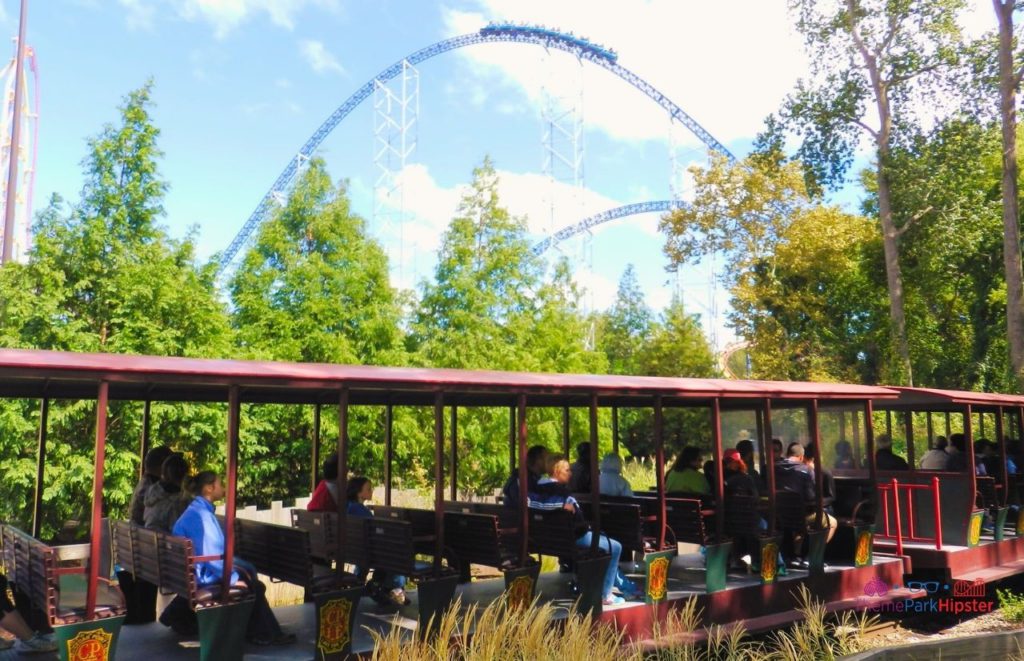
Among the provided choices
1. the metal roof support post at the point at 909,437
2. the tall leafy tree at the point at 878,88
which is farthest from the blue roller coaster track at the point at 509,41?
the metal roof support post at the point at 909,437

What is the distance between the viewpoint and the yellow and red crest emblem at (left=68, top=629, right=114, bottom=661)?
5.09m

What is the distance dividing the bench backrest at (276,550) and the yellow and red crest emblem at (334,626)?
236 millimetres

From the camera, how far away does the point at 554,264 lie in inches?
936

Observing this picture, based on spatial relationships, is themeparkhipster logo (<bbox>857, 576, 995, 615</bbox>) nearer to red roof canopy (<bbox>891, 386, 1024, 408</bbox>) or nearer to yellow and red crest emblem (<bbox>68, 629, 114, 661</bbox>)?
red roof canopy (<bbox>891, 386, 1024, 408</bbox>)

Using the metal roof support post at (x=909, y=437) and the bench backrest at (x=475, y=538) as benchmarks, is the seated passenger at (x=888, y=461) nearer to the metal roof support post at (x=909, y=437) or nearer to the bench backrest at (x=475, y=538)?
the metal roof support post at (x=909, y=437)

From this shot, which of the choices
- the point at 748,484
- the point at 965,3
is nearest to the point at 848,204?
the point at 965,3

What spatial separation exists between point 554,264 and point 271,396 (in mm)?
16074

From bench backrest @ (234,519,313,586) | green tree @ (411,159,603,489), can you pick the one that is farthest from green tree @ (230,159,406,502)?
bench backrest @ (234,519,313,586)

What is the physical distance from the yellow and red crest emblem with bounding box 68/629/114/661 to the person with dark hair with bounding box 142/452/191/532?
4.87 ft

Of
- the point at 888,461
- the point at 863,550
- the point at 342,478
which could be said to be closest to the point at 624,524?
the point at 342,478

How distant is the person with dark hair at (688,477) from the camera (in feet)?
31.4

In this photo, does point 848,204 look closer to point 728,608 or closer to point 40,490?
point 728,608

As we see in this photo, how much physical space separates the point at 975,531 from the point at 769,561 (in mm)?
3870

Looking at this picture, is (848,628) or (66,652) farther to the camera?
(848,628)
